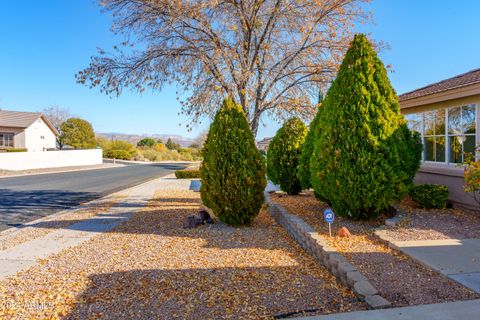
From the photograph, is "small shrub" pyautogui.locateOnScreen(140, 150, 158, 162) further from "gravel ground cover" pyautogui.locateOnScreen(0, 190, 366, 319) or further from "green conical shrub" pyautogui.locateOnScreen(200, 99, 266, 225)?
"gravel ground cover" pyautogui.locateOnScreen(0, 190, 366, 319)

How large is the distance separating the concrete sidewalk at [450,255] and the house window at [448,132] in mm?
3175

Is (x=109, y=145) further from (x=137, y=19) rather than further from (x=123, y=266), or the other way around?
(x=123, y=266)

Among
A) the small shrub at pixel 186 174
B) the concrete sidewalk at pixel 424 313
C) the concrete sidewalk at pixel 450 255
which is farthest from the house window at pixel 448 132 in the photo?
the small shrub at pixel 186 174

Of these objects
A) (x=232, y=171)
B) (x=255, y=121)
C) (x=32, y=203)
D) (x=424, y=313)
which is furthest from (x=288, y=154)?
(x=32, y=203)

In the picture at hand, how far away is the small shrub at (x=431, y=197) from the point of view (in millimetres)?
7591

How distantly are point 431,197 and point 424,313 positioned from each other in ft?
16.6

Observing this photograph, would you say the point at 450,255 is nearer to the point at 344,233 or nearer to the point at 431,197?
the point at 344,233

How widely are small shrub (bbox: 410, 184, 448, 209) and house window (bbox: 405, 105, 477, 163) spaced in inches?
38.0

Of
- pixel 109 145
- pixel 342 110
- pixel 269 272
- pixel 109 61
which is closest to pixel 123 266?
pixel 269 272

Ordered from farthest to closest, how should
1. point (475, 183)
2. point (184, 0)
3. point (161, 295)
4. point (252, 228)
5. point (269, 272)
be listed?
1. point (184, 0)
2. point (252, 228)
3. point (475, 183)
4. point (269, 272)
5. point (161, 295)

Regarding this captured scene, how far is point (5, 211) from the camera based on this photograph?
9906 mm

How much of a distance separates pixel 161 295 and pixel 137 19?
749 centimetres

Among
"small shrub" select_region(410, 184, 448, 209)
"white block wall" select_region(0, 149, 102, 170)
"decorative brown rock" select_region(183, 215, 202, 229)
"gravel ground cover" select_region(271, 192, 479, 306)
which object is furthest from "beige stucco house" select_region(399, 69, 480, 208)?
"white block wall" select_region(0, 149, 102, 170)

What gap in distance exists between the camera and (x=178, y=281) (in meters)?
4.33
